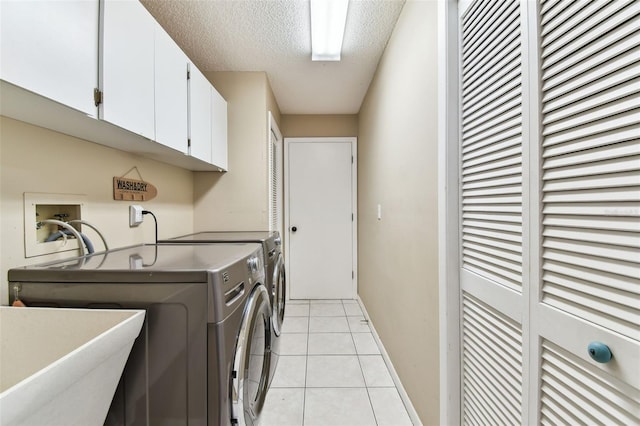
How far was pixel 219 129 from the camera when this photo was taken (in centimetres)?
224

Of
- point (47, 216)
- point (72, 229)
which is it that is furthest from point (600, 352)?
point (47, 216)

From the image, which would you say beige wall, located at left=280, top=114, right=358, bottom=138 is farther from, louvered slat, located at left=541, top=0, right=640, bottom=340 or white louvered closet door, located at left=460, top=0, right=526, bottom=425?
louvered slat, located at left=541, top=0, right=640, bottom=340

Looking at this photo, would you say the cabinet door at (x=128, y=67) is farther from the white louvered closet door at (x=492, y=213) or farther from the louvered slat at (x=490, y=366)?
the louvered slat at (x=490, y=366)

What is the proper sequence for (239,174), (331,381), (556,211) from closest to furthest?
(556,211) < (331,381) < (239,174)

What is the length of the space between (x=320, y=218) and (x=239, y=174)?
1.39m

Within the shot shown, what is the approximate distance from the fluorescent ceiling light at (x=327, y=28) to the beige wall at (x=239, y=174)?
2.16 feet

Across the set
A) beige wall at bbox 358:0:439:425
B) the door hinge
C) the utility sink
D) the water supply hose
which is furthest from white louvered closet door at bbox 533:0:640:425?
the water supply hose

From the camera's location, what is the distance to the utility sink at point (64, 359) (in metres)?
0.53

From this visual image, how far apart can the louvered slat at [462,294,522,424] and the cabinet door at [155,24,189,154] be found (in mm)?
1582

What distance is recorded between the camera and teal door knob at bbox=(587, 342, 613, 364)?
1.71 feet

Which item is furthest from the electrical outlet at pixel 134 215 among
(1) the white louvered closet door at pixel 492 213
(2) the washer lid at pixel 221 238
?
(1) the white louvered closet door at pixel 492 213

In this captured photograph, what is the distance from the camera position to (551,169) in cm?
67

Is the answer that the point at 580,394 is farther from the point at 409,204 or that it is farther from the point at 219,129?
the point at 219,129

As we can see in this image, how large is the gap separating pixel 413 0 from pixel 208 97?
1435 millimetres
